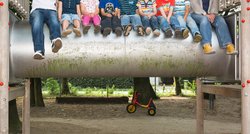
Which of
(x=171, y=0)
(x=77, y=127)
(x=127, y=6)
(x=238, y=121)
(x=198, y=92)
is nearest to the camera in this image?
(x=171, y=0)

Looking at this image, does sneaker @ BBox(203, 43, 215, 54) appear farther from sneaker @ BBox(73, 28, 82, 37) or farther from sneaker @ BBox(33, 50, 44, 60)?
sneaker @ BBox(33, 50, 44, 60)

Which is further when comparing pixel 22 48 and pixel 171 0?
pixel 171 0

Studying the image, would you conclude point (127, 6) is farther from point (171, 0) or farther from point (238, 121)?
point (238, 121)

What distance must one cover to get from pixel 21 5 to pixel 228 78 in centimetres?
338

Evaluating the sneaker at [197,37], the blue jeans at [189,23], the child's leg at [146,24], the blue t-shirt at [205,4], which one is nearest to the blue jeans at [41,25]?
the child's leg at [146,24]

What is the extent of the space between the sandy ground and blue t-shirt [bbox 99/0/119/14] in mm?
5084

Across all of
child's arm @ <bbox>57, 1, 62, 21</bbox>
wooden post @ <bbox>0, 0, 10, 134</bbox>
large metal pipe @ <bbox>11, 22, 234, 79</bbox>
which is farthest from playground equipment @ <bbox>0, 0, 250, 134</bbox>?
wooden post @ <bbox>0, 0, 10, 134</bbox>

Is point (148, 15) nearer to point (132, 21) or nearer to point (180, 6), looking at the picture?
point (132, 21)

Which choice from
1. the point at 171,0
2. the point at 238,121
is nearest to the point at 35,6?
the point at 171,0

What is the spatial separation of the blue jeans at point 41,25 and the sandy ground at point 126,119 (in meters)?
5.52

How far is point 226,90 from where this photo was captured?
516cm

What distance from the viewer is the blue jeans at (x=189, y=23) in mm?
5418

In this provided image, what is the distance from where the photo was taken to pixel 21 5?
6.54m

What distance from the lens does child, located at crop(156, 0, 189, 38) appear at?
5379 mm
